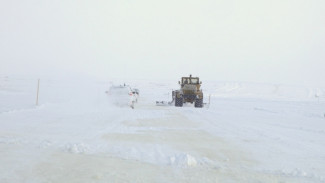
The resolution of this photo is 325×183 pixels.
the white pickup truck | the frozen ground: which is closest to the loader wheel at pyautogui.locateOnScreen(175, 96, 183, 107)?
the white pickup truck

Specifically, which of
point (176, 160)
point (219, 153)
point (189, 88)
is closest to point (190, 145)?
point (219, 153)

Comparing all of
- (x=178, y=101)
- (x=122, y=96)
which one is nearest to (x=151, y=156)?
(x=122, y=96)

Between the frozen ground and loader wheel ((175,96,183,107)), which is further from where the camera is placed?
loader wheel ((175,96,183,107))

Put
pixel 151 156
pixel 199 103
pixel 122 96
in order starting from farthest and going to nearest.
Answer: pixel 199 103 < pixel 122 96 < pixel 151 156

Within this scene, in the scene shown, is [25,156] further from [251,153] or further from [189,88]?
[189,88]

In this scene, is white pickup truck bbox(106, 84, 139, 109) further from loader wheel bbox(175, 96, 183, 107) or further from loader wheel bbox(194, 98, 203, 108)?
loader wheel bbox(194, 98, 203, 108)

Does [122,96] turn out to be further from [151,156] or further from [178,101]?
[151,156]

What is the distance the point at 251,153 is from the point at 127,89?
1512cm

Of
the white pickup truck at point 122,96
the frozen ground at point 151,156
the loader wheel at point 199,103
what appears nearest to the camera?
the frozen ground at point 151,156

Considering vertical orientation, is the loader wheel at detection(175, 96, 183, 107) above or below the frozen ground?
above

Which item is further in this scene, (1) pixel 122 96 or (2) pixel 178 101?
(2) pixel 178 101

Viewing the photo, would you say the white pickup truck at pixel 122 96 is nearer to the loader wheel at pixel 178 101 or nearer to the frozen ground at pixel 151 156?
the loader wheel at pixel 178 101

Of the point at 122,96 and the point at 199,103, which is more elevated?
the point at 122,96

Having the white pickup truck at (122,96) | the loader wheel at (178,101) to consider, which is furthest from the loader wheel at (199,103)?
the white pickup truck at (122,96)
